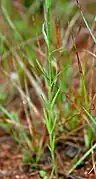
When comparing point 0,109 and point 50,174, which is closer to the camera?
point 50,174

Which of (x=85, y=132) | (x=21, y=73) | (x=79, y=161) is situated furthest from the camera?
(x=21, y=73)

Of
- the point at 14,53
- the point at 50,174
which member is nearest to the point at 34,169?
the point at 50,174

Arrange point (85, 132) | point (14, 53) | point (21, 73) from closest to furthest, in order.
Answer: point (85, 132) < point (14, 53) < point (21, 73)

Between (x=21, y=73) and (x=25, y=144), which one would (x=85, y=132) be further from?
(x=21, y=73)

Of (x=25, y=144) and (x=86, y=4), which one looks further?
(x=86, y=4)

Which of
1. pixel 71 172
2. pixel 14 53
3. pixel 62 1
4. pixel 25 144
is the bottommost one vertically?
pixel 71 172

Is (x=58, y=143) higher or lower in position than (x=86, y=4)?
lower

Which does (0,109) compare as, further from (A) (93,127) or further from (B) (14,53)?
(A) (93,127)

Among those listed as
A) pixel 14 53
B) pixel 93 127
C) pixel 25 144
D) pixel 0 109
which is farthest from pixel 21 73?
pixel 93 127

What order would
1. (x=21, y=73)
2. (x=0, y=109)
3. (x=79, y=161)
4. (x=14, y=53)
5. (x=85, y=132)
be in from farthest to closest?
(x=21, y=73)
(x=14, y=53)
(x=0, y=109)
(x=85, y=132)
(x=79, y=161)
